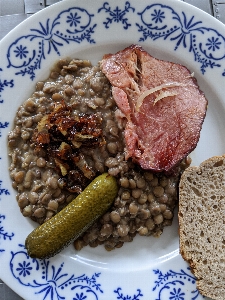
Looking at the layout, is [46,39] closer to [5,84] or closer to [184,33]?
[5,84]

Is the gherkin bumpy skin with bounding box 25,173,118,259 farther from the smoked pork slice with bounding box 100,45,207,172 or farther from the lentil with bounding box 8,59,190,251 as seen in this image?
the smoked pork slice with bounding box 100,45,207,172

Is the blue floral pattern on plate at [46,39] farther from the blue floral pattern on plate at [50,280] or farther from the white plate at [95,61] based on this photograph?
the blue floral pattern on plate at [50,280]

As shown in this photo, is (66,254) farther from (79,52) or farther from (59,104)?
(79,52)

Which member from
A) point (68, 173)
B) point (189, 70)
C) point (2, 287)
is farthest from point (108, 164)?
point (2, 287)

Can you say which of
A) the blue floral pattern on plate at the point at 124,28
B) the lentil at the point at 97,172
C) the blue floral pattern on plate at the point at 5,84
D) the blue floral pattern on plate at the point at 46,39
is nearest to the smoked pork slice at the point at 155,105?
the lentil at the point at 97,172

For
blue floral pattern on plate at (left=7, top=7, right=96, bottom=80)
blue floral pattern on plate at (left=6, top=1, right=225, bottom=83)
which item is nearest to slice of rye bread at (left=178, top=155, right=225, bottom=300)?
blue floral pattern on plate at (left=6, top=1, right=225, bottom=83)

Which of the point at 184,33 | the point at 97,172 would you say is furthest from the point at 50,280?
the point at 184,33
